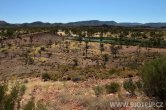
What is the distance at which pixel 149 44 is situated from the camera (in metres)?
66.6

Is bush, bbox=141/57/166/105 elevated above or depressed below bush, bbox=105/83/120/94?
above

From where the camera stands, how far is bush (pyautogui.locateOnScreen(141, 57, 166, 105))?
38.2ft

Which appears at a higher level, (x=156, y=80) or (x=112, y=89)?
(x=156, y=80)

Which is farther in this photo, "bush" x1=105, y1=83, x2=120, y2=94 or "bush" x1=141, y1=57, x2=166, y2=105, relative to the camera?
"bush" x1=105, y1=83, x2=120, y2=94

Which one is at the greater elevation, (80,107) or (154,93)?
(154,93)

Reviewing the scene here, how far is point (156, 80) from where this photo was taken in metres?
11.8

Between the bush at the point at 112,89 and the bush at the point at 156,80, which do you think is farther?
the bush at the point at 112,89

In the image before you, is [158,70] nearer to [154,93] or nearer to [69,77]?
[154,93]

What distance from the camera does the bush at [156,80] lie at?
458 inches

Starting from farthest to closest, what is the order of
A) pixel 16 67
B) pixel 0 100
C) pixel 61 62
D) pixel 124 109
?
pixel 61 62 → pixel 16 67 → pixel 124 109 → pixel 0 100

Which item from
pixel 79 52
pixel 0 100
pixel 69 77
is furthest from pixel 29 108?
pixel 79 52

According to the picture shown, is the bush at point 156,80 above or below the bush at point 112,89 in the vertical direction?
above

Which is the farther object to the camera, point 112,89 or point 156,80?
point 112,89

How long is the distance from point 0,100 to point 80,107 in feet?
13.0
